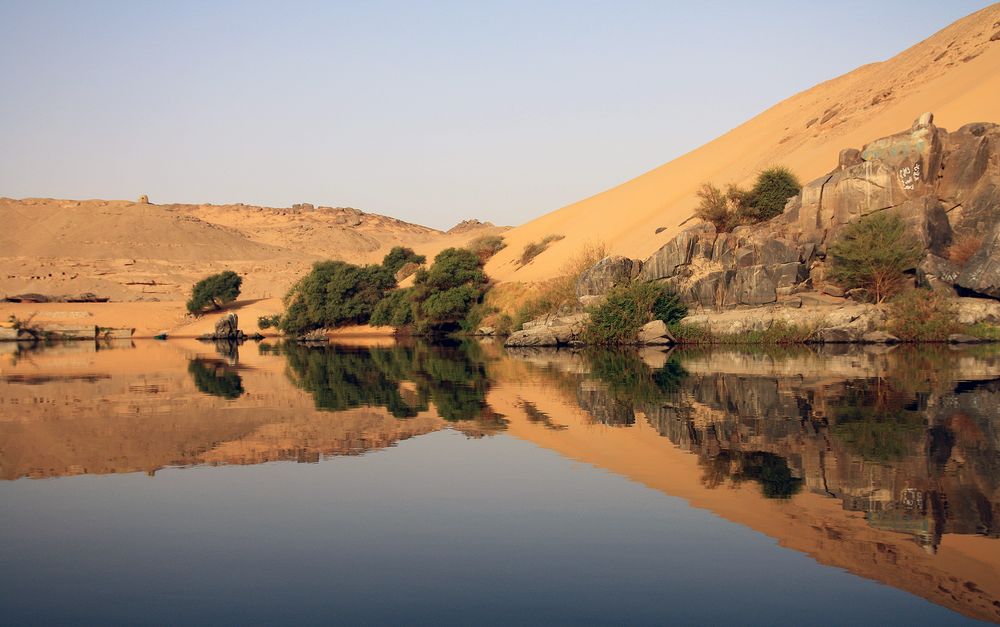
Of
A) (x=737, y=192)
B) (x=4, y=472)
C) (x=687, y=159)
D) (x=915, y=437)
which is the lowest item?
(x=915, y=437)

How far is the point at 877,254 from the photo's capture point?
28672 mm

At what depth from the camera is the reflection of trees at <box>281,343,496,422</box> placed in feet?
49.6

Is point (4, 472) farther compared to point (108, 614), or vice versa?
point (4, 472)

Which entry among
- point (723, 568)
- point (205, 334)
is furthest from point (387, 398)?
point (205, 334)

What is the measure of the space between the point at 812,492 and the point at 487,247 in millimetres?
56436

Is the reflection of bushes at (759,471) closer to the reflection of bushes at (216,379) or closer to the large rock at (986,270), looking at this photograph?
the reflection of bushes at (216,379)

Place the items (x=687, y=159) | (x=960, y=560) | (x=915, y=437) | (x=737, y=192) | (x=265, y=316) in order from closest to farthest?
(x=960, y=560) → (x=915, y=437) → (x=737, y=192) → (x=265, y=316) → (x=687, y=159)

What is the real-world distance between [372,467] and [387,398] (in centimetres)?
680

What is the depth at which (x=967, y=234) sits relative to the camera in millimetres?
29453

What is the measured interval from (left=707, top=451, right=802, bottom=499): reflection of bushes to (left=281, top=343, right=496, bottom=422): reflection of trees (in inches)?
202

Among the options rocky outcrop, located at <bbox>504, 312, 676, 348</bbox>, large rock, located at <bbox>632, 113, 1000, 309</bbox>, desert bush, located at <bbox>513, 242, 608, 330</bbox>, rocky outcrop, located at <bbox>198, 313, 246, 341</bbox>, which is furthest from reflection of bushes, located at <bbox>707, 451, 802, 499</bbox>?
rocky outcrop, located at <bbox>198, 313, 246, 341</bbox>

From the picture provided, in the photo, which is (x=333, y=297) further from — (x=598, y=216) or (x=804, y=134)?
(x=804, y=134)

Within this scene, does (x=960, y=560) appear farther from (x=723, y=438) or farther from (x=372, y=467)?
(x=372, y=467)

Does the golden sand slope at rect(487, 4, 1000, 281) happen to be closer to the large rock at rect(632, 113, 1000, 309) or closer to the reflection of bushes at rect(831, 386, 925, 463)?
the large rock at rect(632, 113, 1000, 309)
